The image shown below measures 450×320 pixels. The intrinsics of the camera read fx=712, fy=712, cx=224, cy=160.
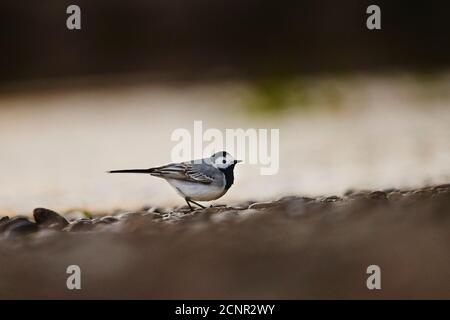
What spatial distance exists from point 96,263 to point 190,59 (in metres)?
1.61

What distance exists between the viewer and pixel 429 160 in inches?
120

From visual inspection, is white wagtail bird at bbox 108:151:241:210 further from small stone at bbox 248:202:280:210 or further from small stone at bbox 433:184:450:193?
small stone at bbox 433:184:450:193

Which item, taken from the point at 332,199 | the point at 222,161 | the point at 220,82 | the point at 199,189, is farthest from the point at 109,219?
the point at 220,82

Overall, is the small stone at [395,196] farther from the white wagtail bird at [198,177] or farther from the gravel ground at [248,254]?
the white wagtail bird at [198,177]

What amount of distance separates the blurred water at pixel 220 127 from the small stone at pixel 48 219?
30 centimetres

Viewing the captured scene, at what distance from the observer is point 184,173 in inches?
96.2

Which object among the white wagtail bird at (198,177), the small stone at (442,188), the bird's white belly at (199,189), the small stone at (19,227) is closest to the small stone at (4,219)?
the small stone at (19,227)

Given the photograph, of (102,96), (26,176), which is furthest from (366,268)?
(102,96)

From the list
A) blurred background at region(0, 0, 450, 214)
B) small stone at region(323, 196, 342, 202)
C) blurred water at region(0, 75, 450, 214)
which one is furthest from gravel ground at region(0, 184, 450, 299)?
blurred background at region(0, 0, 450, 214)

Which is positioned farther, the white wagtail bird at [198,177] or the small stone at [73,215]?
the small stone at [73,215]

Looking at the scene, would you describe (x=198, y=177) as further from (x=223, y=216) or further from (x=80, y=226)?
(x=80, y=226)

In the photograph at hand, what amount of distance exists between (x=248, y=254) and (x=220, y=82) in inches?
62.9

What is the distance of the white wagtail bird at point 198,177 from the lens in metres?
2.44

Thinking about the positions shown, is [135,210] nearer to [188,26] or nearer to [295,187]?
[295,187]
